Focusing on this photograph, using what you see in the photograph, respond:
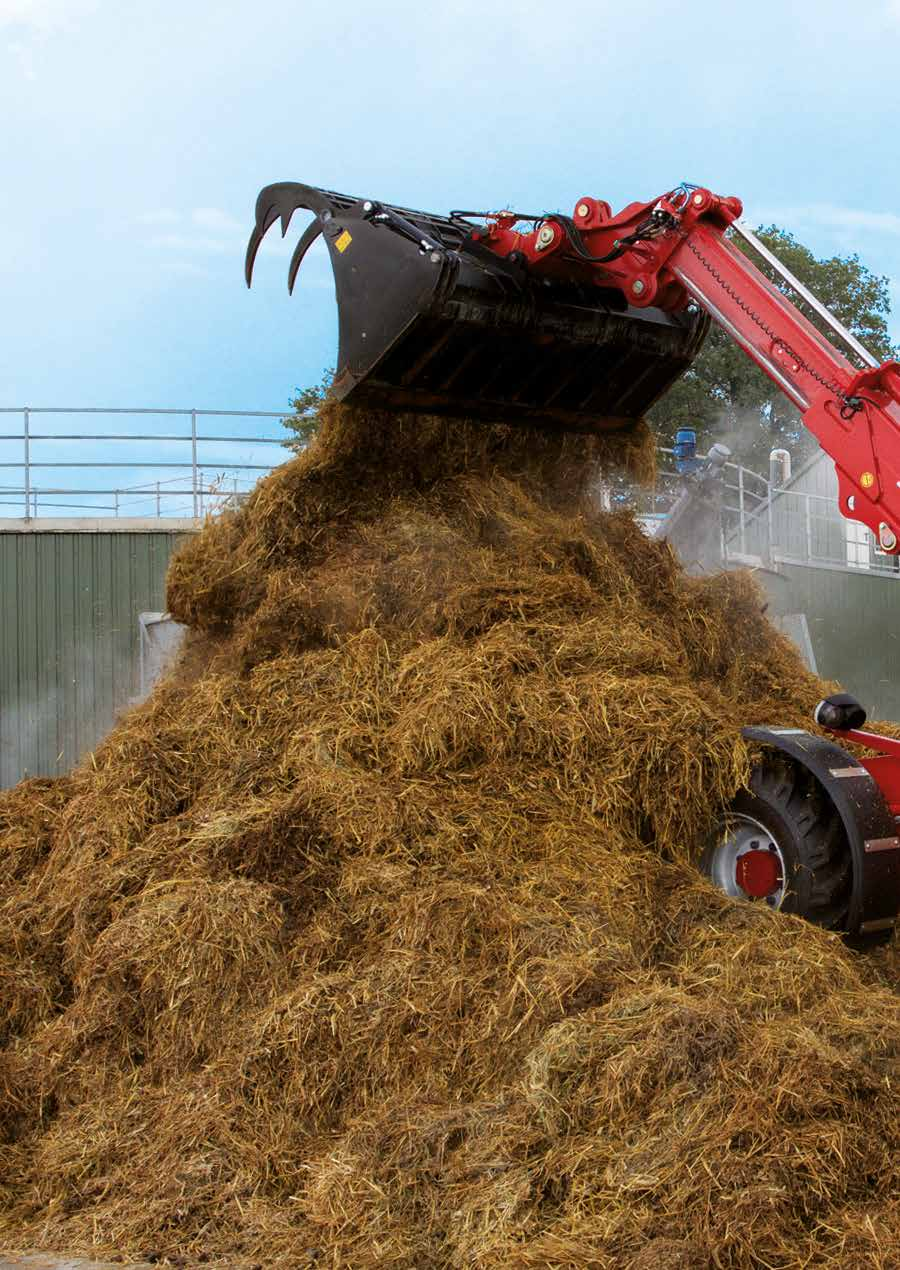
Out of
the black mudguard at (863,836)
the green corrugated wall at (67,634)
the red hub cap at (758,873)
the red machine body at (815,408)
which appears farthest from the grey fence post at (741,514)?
the red hub cap at (758,873)

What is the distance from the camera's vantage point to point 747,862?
18.1 feet

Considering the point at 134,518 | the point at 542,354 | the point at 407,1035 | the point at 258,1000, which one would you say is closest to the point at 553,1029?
the point at 407,1035

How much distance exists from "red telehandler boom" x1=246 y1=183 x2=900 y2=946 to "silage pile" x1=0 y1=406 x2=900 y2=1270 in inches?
11.7

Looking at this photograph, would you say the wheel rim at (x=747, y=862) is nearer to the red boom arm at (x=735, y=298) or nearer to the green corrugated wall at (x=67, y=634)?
the red boom arm at (x=735, y=298)

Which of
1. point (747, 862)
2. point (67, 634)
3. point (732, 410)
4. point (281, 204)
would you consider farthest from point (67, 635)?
point (732, 410)

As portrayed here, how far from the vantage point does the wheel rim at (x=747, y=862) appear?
17.9 ft

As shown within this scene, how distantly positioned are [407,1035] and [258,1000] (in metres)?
0.62

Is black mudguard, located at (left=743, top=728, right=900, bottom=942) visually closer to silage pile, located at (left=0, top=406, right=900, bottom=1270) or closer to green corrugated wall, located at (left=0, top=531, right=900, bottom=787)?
silage pile, located at (left=0, top=406, right=900, bottom=1270)

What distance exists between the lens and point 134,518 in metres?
13.5

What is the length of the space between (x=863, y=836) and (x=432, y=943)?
1808 millimetres

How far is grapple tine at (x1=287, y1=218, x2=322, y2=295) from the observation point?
7281mm

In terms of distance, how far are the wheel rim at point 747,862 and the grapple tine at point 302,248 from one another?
12.7ft

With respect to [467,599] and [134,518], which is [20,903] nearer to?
[467,599]

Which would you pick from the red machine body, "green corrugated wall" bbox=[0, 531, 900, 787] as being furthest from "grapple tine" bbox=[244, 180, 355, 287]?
"green corrugated wall" bbox=[0, 531, 900, 787]
